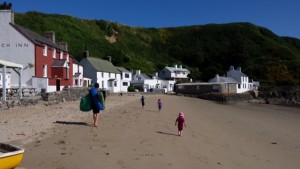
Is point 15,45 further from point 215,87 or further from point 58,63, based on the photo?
point 215,87

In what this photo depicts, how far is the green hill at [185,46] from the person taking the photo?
11281 cm

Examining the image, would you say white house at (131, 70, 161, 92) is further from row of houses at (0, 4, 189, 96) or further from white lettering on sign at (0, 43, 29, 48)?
white lettering on sign at (0, 43, 29, 48)

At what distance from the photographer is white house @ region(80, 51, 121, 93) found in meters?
67.4

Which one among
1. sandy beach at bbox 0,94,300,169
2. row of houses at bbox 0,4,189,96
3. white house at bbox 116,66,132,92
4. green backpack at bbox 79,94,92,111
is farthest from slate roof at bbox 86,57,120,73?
green backpack at bbox 79,94,92,111

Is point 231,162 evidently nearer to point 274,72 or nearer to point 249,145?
point 249,145

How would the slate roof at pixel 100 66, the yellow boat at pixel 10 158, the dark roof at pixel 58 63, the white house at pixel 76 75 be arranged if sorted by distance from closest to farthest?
the yellow boat at pixel 10 158 < the dark roof at pixel 58 63 < the white house at pixel 76 75 < the slate roof at pixel 100 66

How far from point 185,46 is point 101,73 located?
104 m

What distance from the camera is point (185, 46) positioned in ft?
553

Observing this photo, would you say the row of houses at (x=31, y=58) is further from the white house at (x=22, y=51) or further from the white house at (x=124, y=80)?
the white house at (x=124, y=80)

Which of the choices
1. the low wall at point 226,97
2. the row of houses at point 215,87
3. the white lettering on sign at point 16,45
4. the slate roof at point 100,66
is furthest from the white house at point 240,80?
the white lettering on sign at point 16,45

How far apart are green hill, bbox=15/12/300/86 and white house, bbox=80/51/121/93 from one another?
25.5 m

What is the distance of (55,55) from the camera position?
42.7 meters

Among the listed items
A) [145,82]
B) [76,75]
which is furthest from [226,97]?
[145,82]

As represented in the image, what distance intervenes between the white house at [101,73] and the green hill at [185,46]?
25.5 meters
